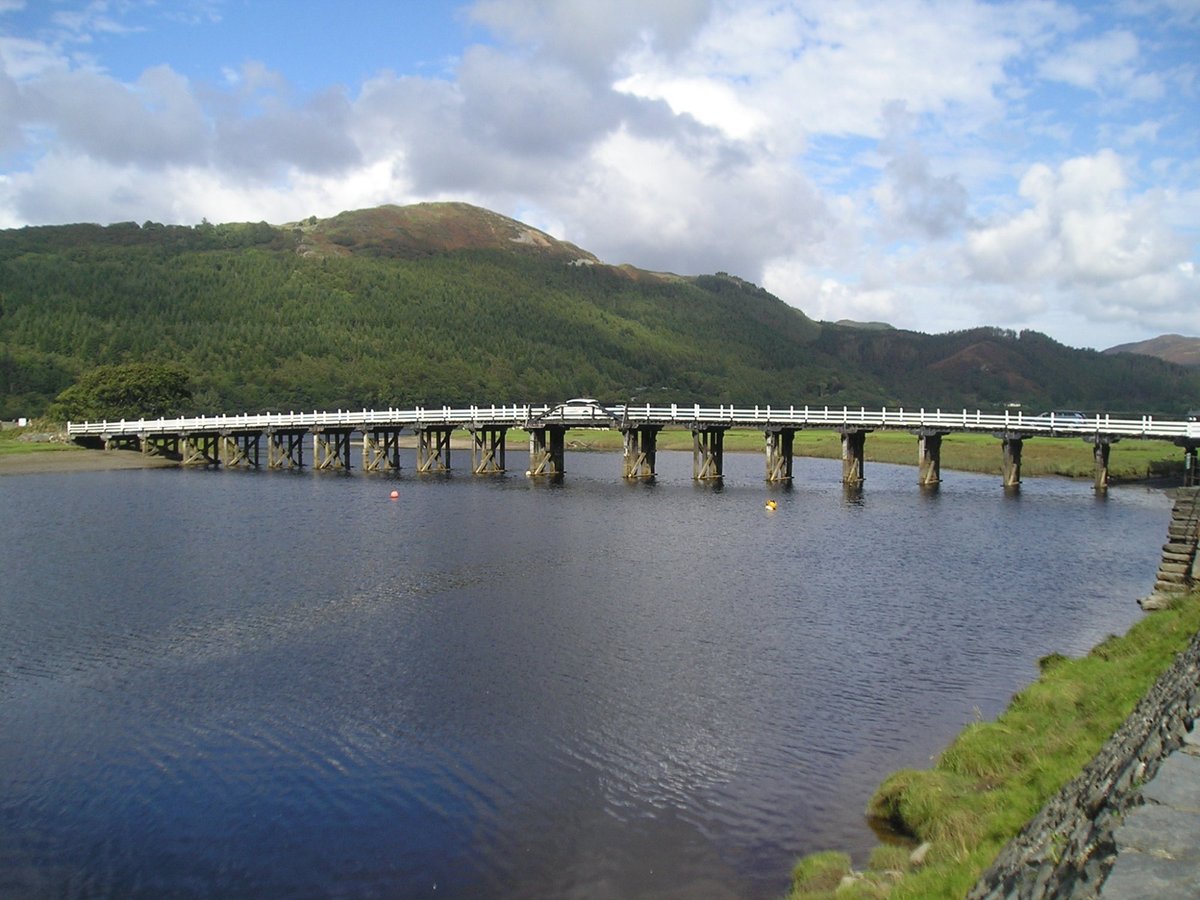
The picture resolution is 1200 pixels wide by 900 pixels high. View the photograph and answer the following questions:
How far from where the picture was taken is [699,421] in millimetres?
79812

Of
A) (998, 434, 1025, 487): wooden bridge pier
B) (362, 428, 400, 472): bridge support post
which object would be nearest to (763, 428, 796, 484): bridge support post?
(998, 434, 1025, 487): wooden bridge pier

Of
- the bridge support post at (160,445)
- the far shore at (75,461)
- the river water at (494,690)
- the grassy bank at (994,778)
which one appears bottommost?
the river water at (494,690)

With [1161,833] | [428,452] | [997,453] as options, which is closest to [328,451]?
[428,452]

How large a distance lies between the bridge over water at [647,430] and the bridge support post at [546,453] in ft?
0.34

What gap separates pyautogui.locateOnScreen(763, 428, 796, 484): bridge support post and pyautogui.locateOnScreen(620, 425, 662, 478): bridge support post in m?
8.86

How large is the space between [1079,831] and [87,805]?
52.5 ft

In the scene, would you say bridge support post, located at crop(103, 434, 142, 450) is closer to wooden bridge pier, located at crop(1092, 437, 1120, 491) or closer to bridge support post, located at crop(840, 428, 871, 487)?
bridge support post, located at crop(840, 428, 871, 487)

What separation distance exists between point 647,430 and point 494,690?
60195 millimetres

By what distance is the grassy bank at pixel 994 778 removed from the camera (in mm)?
13430

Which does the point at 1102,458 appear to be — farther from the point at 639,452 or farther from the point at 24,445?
the point at 24,445

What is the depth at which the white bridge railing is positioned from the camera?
71.2 m

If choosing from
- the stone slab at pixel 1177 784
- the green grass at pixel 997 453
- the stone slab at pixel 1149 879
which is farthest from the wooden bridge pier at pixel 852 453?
the stone slab at pixel 1149 879

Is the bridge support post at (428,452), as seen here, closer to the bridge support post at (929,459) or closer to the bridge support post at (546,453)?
the bridge support post at (546,453)

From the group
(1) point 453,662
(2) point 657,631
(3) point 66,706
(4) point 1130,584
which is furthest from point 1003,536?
(3) point 66,706
